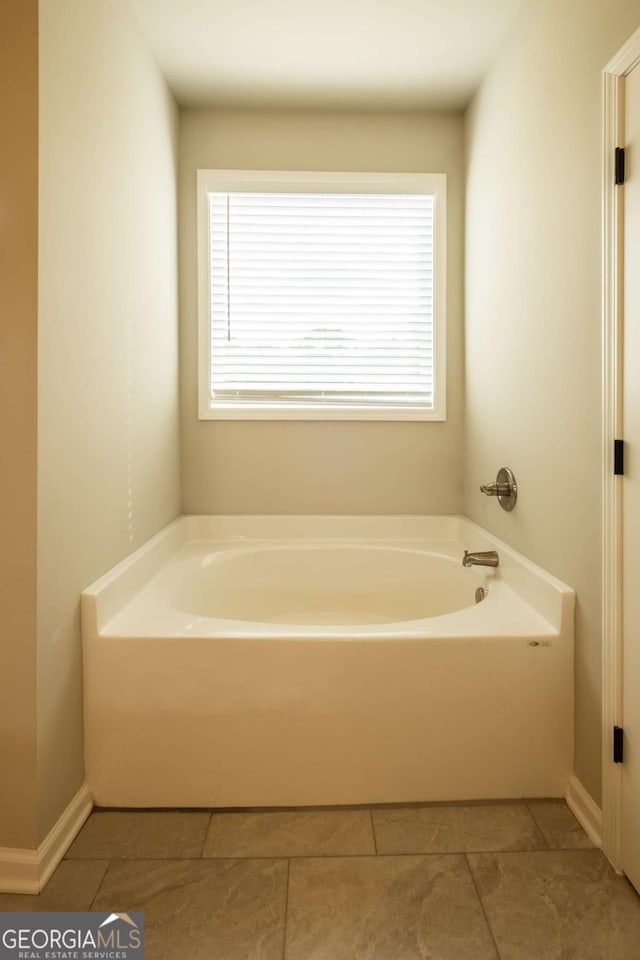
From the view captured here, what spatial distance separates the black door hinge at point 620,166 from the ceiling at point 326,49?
1.13 m

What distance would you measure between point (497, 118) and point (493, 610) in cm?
195

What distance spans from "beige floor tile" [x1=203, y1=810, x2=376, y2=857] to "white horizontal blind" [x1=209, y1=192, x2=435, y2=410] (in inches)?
72.9

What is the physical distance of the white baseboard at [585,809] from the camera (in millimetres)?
1584

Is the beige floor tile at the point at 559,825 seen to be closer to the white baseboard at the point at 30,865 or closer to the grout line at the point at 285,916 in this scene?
the grout line at the point at 285,916

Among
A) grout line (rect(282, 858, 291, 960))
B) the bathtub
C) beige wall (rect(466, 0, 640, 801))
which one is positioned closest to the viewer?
grout line (rect(282, 858, 291, 960))

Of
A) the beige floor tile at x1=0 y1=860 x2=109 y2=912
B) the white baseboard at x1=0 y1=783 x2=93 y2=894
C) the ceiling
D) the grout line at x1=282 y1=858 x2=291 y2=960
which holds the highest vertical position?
the ceiling

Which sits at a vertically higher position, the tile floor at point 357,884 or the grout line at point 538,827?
the grout line at point 538,827

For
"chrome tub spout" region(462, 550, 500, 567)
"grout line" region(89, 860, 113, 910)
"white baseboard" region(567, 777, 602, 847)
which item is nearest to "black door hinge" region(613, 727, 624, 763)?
"white baseboard" region(567, 777, 602, 847)

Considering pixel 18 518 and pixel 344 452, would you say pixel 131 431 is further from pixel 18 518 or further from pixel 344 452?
pixel 344 452

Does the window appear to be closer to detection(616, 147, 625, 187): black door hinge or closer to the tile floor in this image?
detection(616, 147, 625, 187): black door hinge

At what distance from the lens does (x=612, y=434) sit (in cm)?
150

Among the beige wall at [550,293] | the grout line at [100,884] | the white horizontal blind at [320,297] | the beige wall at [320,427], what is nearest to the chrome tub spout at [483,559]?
the beige wall at [550,293]

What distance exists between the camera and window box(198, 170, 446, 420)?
2.94m

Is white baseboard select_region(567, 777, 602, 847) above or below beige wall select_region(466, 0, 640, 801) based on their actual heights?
below
